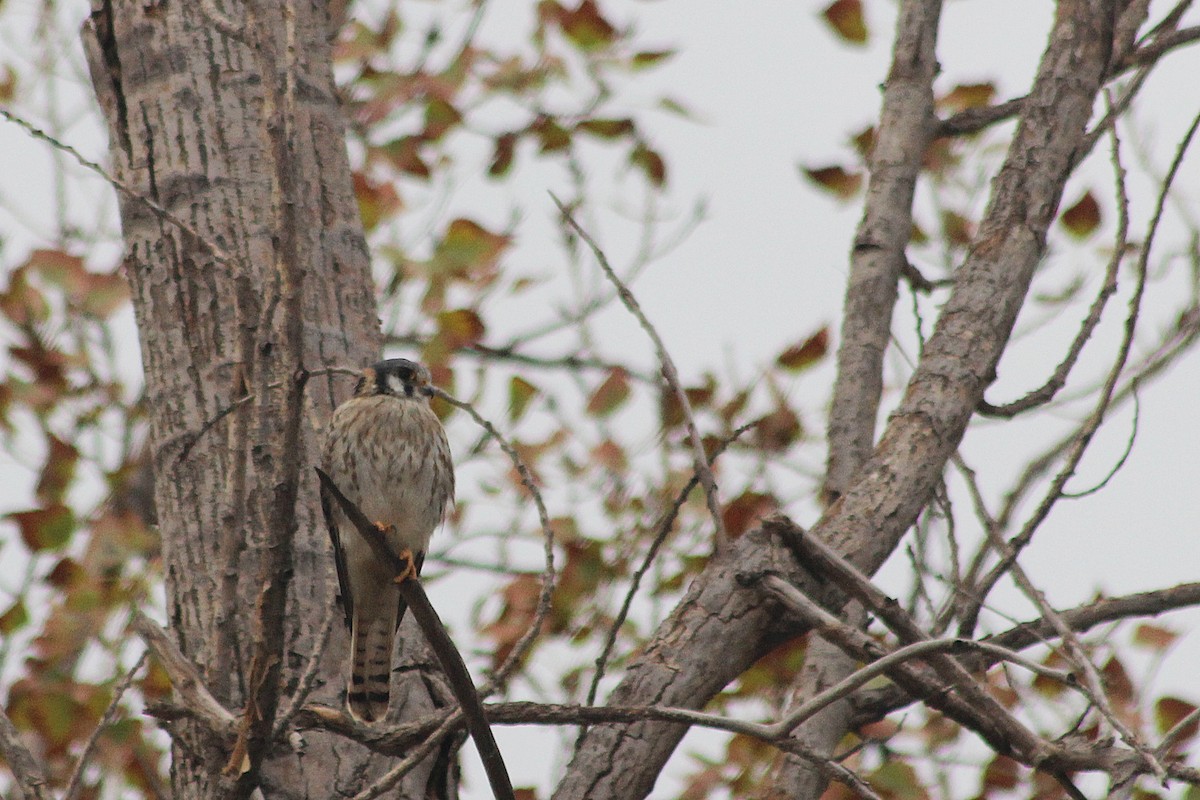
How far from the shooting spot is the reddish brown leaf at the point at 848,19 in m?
3.99

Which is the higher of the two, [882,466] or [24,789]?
[882,466]

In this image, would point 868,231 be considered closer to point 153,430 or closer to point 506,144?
point 153,430

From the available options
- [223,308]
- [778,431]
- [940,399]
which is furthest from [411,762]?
[778,431]

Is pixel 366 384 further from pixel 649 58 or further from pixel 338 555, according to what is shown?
pixel 649 58

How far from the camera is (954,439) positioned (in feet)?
8.79

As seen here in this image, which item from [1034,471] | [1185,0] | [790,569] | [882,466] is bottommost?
[790,569]

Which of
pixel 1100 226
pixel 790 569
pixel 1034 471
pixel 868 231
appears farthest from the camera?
pixel 1100 226

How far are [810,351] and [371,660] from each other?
1.83 m

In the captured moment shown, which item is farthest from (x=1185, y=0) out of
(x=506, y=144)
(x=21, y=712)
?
(x=21, y=712)

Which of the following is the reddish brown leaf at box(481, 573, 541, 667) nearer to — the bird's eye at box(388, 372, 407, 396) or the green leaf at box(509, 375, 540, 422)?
the green leaf at box(509, 375, 540, 422)

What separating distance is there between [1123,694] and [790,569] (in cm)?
128

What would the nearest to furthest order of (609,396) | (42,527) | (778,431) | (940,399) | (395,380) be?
(940,399)
(395,380)
(42,527)
(778,431)
(609,396)

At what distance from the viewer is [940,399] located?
106 inches

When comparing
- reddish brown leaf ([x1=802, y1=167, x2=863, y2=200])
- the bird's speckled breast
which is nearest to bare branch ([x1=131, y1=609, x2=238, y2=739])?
the bird's speckled breast
